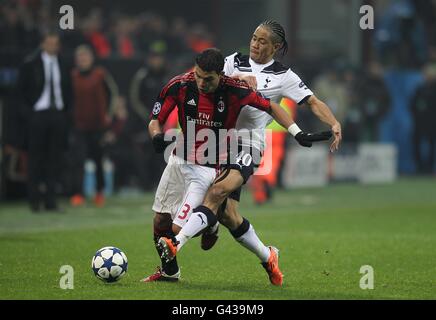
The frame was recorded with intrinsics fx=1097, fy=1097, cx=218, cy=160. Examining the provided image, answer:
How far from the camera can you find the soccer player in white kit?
916 cm

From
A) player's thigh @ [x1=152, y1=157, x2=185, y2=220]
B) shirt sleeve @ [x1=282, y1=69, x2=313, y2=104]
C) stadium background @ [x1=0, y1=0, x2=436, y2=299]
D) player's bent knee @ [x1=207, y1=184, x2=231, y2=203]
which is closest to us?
player's bent knee @ [x1=207, y1=184, x2=231, y2=203]

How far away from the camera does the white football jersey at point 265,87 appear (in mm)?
9703

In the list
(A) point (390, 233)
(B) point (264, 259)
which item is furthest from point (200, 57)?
(A) point (390, 233)

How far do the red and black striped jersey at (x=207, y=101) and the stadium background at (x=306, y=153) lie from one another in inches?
55.8

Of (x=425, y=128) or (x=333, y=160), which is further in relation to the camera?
(x=425, y=128)

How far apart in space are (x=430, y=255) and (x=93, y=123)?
7.20 metres

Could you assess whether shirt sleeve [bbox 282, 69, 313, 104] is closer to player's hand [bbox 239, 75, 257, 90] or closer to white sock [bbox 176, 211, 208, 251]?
player's hand [bbox 239, 75, 257, 90]

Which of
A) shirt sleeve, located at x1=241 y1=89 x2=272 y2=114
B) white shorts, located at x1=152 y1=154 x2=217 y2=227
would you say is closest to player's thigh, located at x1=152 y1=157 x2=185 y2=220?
white shorts, located at x1=152 y1=154 x2=217 y2=227

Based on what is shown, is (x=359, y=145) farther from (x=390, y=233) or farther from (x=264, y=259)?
(x=264, y=259)

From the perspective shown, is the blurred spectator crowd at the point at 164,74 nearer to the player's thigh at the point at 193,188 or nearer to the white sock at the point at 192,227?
the player's thigh at the point at 193,188

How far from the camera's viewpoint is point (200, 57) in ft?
29.0

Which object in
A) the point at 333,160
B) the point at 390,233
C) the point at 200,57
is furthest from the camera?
the point at 333,160
